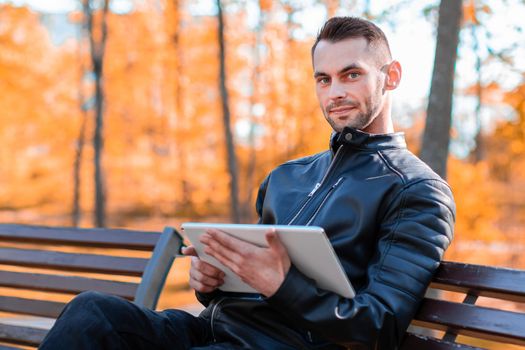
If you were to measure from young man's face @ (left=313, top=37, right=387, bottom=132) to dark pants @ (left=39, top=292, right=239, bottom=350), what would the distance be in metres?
0.87

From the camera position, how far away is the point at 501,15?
6.18 metres

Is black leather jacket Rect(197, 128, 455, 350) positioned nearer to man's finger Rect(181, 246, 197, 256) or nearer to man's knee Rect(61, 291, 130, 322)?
man's finger Rect(181, 246, 197, 256)

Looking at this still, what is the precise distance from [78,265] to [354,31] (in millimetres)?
1755

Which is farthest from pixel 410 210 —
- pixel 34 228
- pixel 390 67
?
pixel 34 228

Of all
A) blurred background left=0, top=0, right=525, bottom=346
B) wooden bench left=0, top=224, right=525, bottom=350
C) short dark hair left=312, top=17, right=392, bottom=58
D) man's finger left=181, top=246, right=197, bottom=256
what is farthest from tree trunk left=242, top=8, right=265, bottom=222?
man's finger left=181, top=246, right=197, bottom=256

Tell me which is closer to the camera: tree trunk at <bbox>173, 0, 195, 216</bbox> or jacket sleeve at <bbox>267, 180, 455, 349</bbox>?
jacket sleeve at <bbox>267, 180, 455, 349</bbox>

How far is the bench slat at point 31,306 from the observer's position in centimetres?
341

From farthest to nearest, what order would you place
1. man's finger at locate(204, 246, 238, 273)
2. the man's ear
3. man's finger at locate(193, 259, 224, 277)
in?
the man's ear < man's finger at locate(193, 259, 224, 277) < man's finger at locate(204, 246, 238, 273)

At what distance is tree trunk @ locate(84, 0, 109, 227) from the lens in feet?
43.0

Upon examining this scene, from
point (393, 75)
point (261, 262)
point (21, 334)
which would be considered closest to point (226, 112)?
point (21, 334)

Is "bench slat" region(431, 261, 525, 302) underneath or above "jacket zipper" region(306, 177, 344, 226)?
underneath

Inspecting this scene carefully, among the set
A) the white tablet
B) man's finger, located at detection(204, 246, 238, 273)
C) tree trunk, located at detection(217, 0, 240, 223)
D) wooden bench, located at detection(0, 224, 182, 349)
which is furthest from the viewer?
tree trunk, located at detection(217, 0, 240, 223)

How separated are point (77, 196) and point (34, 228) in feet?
50.4

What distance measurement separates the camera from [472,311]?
2.31m
